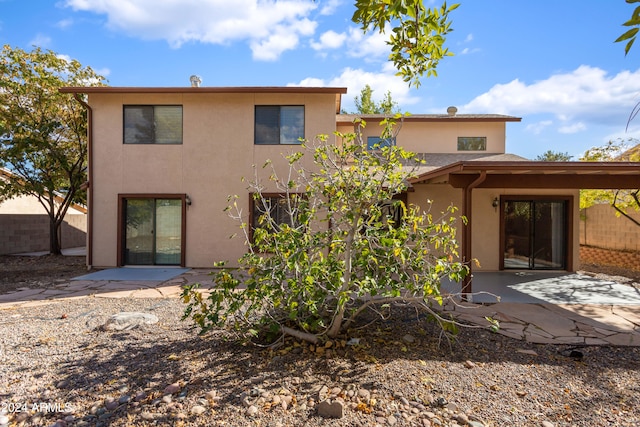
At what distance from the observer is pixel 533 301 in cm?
582

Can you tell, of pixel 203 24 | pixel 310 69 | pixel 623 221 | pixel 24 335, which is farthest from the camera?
pixel 623 221

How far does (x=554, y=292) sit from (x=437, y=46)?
236 inches

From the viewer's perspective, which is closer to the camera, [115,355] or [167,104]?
[115,355]

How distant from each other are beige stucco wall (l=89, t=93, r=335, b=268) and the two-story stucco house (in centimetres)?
3

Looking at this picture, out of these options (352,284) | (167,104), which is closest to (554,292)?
(352,284)

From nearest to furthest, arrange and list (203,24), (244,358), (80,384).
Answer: (80,384) < (244,358) < (203,24)

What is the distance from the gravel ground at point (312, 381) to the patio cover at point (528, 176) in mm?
2285

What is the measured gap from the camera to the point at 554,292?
6551 mm

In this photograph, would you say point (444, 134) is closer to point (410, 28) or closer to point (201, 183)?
point (201, 183)

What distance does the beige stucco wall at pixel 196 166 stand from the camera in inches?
356

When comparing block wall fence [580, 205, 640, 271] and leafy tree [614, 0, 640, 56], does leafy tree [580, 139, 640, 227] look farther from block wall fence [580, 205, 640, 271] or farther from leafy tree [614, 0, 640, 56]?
leafy tree [614, 0, 640, 56]

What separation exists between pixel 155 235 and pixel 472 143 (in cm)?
1086

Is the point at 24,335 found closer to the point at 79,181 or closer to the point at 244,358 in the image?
the point at 244,358

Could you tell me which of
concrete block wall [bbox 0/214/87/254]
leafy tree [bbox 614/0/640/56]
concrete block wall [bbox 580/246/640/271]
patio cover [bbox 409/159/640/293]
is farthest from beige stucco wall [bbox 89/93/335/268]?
concrete block wall [bbox 580/246/640/271]
